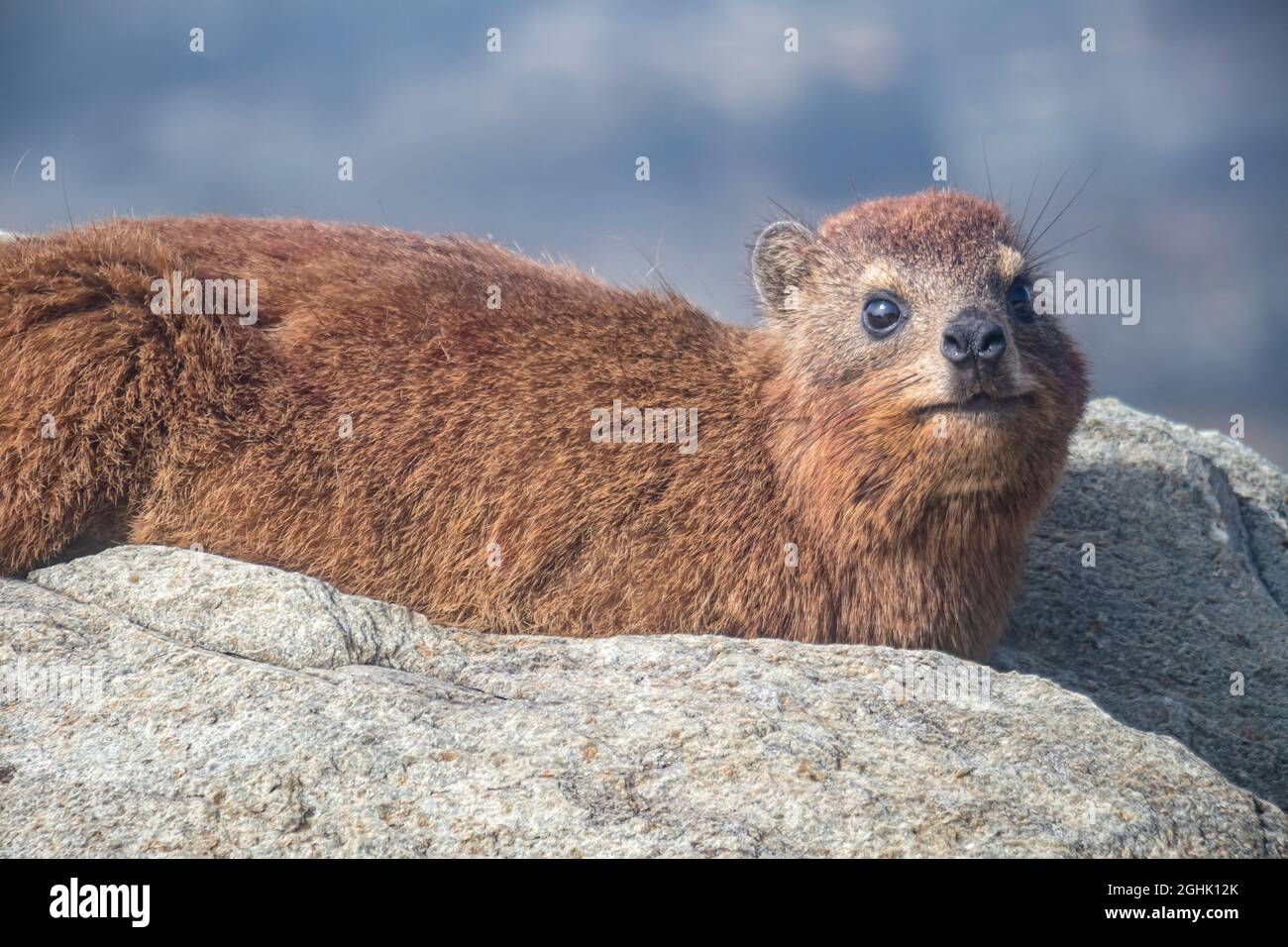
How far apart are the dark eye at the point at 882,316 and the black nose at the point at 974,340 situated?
78 centimetres

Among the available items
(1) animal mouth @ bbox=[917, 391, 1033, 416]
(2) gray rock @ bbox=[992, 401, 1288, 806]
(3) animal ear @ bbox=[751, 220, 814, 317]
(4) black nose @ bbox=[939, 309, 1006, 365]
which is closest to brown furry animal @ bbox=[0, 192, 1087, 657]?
(3) animal ear @ bbox=[751, 220, 814, 317]

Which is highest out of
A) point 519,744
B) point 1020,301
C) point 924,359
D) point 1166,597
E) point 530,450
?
point 1020,301

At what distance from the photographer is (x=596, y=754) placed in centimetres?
628

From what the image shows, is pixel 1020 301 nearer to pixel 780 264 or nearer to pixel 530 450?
pixel 780 264

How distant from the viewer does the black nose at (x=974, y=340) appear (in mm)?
7281

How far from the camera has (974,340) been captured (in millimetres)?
7277

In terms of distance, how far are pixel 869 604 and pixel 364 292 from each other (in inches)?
161

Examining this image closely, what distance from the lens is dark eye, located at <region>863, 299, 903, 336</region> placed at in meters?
8.13

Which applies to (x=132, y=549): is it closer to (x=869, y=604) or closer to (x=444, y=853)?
(x=444, y=853)

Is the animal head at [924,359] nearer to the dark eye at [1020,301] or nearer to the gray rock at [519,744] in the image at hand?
the dark eye at [1020,301]

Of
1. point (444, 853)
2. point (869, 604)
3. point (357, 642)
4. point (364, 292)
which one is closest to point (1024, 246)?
point (869, 604)

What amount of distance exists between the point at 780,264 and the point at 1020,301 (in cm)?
174

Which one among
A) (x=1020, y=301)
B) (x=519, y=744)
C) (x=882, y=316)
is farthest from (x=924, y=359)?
(x=519, y=744)

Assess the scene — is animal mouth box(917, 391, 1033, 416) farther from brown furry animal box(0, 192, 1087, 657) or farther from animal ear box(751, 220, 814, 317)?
animal ear box(751, 220, 814, 317)
